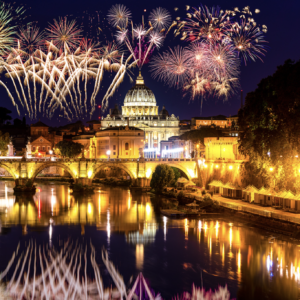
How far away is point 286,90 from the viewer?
26453 millimetres

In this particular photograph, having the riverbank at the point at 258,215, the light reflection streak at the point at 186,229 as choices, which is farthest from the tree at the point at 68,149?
the light reflection streak at the point at 186,229

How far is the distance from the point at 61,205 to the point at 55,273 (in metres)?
20.6

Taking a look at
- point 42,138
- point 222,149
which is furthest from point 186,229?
point 42,138

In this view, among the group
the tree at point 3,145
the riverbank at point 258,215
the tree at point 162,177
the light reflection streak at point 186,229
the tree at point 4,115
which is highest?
the tree at point 4,115

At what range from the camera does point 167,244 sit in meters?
26.1

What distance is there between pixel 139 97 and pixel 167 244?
91.5m

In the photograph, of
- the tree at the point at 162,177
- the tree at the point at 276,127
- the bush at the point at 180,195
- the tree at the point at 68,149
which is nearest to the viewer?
the tree at the point at 276,127

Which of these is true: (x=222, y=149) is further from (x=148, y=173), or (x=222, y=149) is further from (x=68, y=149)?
(x=68, y=149)

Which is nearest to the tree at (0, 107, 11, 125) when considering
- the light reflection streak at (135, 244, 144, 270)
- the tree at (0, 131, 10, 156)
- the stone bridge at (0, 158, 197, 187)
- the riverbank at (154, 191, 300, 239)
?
the tree at (0, 131, 10, 156)

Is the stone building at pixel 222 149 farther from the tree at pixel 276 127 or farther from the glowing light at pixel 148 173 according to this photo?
the tree at pixel 276 127

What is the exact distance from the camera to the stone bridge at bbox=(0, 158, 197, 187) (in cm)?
5097

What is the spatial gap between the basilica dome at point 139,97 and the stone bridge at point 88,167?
204 ft

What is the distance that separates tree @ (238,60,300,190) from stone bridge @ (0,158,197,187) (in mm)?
22199

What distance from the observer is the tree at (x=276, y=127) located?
26.3m
